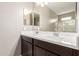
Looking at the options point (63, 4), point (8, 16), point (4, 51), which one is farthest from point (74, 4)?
point (4, 51)

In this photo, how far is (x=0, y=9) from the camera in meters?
3.25

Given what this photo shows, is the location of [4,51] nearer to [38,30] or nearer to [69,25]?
[38,30]

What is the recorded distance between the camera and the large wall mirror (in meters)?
2.16

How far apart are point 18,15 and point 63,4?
144 centimetres

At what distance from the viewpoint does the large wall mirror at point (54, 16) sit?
2.16 m

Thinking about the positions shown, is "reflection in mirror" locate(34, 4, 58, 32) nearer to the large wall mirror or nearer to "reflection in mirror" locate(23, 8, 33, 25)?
the large wall mirror

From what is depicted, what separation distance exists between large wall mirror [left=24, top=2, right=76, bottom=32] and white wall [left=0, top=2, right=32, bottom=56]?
0.28 m

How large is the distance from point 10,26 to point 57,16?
1407 millimetres

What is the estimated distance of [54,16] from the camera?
2666mm

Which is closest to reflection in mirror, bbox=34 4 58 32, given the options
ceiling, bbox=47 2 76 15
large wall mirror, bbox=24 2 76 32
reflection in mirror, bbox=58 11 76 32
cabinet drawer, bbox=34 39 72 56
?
large wall mirror, bbox=24 2 76 32

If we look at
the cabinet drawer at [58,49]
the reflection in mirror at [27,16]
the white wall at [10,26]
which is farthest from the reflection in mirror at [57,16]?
the cabinet drawer at [58,49]

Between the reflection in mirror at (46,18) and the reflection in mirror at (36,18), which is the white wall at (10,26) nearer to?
the reflection in mirror at (36,18)

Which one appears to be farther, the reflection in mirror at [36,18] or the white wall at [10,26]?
the reflection in mirror at [36,18]

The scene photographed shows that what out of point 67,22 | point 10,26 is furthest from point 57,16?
point 10,26
